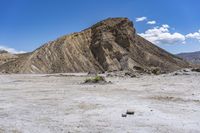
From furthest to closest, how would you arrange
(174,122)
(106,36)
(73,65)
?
1. (106,36)
2. (73,65)
3. (174,122)

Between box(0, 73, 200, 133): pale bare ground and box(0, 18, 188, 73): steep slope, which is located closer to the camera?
box(0, 73, 200, 133): pale bare ground

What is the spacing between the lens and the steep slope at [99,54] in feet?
257

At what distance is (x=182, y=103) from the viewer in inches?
728

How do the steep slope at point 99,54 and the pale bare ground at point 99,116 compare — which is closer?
the pale bare ground at point 99,116


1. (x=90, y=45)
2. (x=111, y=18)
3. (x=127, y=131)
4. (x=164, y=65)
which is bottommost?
(x=127, y=131)

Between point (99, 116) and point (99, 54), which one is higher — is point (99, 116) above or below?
below

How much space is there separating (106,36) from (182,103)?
2720 inches

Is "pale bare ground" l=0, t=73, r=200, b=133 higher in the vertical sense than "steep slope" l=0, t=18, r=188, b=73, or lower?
lower

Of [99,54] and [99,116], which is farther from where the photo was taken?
[99,54]

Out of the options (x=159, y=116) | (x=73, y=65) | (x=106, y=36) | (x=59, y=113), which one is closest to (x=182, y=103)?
(x=159, y=116)

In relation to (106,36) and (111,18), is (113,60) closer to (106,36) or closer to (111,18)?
(106,36)

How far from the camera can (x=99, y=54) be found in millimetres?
84125

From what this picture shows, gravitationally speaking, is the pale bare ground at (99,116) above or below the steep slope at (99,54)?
below

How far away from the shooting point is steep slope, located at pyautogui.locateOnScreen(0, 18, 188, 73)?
257 feet
